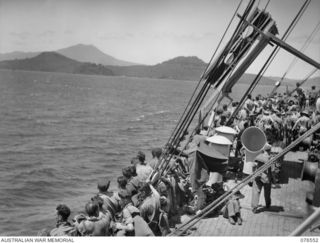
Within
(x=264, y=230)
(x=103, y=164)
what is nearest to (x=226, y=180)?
(x=264, y=230)

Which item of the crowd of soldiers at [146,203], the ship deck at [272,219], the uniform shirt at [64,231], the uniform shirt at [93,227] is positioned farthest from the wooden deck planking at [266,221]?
the uniform shirt at [64,231]

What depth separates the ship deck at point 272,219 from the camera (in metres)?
8.68

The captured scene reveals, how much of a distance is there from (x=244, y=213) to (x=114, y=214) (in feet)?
12.3

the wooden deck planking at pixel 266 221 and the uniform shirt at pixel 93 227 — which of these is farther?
the wooden deck planking at pixel 266 221

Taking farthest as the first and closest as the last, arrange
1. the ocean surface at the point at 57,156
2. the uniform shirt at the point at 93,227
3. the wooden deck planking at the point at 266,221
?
the ocean surface at the point at 57,156 → the wooden deck planking at the point at 266,221 → the uniform shirt at the point at 93,227

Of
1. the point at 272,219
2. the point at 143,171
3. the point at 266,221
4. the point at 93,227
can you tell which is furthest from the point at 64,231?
the point at 272,219

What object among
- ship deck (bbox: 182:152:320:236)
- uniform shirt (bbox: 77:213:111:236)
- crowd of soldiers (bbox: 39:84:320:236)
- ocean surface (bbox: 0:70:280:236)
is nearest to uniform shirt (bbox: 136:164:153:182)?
crowd of soldiers (bbox: 39:84:320:236)

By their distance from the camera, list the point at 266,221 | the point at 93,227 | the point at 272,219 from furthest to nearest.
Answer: the point at 272,219
the point at 266,221
the point at 93,227

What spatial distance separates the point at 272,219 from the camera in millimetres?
9375

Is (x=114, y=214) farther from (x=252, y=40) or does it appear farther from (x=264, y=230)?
(x=252, y=40)

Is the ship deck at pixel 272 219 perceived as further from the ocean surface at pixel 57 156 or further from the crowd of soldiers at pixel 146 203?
the ocean surface at pixel 57 156

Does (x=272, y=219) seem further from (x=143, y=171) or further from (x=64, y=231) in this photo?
(x=64, y=231)

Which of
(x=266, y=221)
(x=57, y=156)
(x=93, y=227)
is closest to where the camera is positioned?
(x=93, y=227)

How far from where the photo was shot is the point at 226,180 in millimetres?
12484
